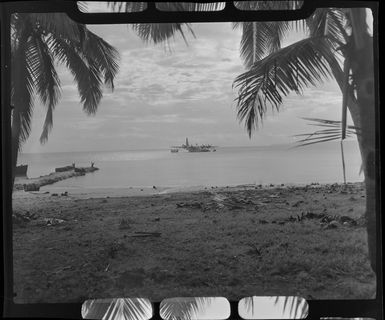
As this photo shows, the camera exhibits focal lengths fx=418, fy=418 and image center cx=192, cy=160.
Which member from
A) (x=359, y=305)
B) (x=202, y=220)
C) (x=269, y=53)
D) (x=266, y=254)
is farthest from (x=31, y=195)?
(x=359, y=305)

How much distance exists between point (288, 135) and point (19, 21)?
1.39 m

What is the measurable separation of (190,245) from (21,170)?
0.87 metres

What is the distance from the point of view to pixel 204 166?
199 cm

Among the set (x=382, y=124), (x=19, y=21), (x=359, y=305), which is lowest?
(x=359, y=305)

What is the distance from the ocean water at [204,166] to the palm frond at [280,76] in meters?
0.18

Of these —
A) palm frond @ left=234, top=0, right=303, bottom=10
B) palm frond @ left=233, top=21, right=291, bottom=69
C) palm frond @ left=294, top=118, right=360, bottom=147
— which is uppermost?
palm frond @ left=234, top=0, right=303, bottom=10

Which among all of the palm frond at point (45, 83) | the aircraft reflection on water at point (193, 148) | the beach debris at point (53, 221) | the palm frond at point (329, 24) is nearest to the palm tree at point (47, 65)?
the palm frond at point (45, 83)

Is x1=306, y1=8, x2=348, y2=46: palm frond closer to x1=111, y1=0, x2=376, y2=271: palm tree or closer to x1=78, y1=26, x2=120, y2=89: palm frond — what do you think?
x1=111, y1=0, x2=376, y2=271: palm tree

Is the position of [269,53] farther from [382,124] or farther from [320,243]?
[320,243]

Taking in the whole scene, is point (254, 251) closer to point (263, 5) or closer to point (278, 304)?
point (278, 304)

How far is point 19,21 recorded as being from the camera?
1976 mm

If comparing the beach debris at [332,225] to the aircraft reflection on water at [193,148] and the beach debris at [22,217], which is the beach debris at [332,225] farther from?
the beach debris at [22,217]

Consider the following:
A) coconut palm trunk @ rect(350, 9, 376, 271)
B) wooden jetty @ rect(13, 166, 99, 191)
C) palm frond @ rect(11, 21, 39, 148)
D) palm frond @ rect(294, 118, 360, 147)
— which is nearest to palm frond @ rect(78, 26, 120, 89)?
palm frond @ rect(11, 21, 39, 148)

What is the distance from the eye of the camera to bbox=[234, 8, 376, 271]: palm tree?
1.98 meters
